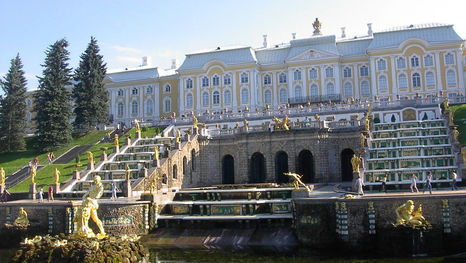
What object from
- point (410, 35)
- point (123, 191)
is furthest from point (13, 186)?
point (410, 35)

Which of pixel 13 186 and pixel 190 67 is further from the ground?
pixel 190 67

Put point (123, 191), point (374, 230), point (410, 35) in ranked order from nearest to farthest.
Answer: point (374, 230) → point (123, 191) → point (410, 35)

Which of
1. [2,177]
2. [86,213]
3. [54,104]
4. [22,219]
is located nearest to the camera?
[86,213]

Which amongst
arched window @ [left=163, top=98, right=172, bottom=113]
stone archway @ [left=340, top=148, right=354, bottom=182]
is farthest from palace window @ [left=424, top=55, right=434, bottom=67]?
arched window @ [left=163, top=98, right=172, bottom=113]

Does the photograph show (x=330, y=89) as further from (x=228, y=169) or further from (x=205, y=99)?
(x=228, y=169)

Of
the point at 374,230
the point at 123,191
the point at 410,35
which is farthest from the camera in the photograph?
the point at 410,35

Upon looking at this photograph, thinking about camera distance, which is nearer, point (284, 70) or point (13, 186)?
point (13, 186)

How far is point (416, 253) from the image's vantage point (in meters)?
20.5

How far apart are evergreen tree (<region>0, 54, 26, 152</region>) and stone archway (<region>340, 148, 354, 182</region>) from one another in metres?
38.4

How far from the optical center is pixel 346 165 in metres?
37.1

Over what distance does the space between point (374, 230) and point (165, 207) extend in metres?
12.4

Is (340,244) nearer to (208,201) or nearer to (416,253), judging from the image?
(416,253)

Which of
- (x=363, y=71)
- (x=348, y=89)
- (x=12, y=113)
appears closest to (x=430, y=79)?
(x=363, y=71)

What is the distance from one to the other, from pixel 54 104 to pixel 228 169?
2475cm
